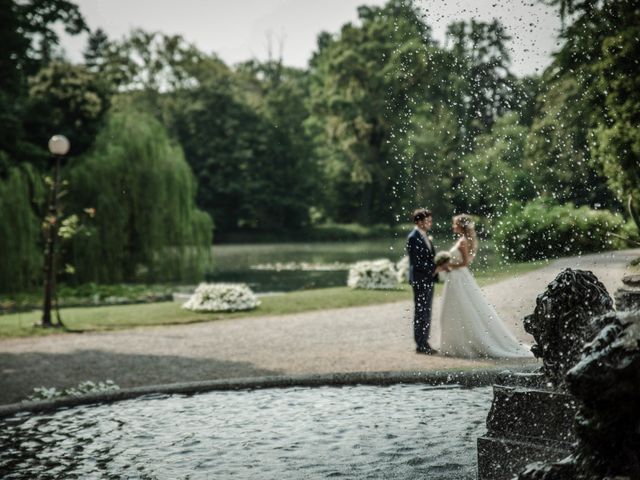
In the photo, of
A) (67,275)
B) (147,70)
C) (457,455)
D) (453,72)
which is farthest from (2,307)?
(147,70)

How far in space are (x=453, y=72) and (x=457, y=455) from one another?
46227 mm

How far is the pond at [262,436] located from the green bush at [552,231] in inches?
794

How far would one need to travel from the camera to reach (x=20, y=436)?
258 inches

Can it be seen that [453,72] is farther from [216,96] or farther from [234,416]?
[234,416]

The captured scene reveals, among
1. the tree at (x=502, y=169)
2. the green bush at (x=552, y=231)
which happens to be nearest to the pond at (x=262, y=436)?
the green bush at (x=552, y=231)

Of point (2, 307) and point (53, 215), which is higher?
point (53, 215)

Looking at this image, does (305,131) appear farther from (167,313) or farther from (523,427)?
(523,427)

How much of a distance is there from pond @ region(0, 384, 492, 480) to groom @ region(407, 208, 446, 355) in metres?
3.29

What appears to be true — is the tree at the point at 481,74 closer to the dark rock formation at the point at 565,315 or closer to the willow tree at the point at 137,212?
the willow tree at the point at 137,212

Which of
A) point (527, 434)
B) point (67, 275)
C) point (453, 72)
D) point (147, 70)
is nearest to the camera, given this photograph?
point (527, 434)

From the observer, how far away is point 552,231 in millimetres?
27484

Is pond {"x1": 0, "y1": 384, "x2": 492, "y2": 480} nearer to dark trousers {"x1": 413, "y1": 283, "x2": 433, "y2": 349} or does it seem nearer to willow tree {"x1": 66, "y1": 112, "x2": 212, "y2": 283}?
dark trousers {"x1": 413, "y1": 283, "x2": 433, "y2": 349}

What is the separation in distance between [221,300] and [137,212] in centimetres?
959

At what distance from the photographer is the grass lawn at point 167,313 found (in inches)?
619
